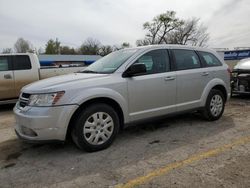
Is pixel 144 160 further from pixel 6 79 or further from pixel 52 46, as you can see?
pixel 52 46

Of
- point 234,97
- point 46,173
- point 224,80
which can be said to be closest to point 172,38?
point 234,97

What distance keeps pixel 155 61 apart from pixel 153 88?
22.3 inches

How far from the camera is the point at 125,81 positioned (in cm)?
452

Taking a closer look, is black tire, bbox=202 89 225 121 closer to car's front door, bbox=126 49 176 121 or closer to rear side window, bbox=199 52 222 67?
rear side window, bbox=199 52 222 67

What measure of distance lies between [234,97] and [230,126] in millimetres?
4542

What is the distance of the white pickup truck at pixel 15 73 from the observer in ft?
27.4

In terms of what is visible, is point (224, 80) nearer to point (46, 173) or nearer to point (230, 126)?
point (230, 126)

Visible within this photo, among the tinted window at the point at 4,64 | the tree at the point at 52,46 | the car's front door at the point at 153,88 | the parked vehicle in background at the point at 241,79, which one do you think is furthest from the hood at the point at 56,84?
the tree at the point at 52,46

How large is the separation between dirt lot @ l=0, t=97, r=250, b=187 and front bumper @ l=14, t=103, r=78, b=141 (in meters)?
0.40

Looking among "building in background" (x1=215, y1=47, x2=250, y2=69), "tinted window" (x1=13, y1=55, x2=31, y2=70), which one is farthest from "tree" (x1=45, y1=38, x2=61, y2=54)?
"tinted window" (x1=13, y1=55, x2=31, y2=70)

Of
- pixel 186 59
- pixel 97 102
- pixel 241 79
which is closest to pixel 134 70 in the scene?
pixel 97 102

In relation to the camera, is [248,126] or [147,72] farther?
[248,126]

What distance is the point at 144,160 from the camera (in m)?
3.86

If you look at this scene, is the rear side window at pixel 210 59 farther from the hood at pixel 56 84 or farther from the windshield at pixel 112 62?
the hood at pixel 56 84
